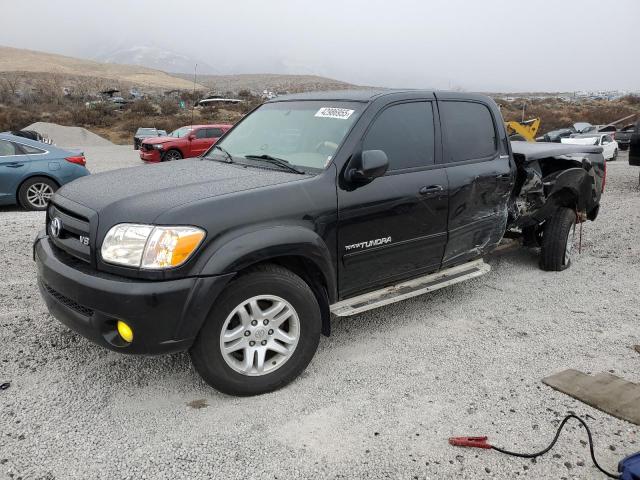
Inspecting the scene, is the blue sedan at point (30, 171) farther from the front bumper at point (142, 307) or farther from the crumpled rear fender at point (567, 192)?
the crumpled rear fender at point (567, 192)

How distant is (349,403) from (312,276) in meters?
0.82

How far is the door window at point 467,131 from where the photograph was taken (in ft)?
14.0

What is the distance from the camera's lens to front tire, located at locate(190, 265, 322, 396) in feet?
9.66

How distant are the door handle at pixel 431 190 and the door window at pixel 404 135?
18 cm

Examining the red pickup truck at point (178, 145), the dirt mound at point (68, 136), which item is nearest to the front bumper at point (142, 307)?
the red pickup truck at point (178, 145)

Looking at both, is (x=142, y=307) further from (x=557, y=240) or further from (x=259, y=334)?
(x=557, y=240)

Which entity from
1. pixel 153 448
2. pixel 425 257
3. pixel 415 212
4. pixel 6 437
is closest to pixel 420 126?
pixel 415 212

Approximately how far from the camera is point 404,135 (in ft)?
12.9

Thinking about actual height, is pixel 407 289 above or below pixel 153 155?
above

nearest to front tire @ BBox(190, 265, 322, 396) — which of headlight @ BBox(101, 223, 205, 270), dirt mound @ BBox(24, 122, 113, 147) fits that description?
headlight @ BBox(101, 223, 205, 270)

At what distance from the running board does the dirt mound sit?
28.7 metres

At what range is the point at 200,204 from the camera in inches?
114

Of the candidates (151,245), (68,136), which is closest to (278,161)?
(151,245)

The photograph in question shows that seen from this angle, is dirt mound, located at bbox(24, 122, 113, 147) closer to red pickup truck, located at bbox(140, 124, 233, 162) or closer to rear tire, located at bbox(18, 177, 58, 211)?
red pickup truck, located at bbox(140, 124, 233, 162)
